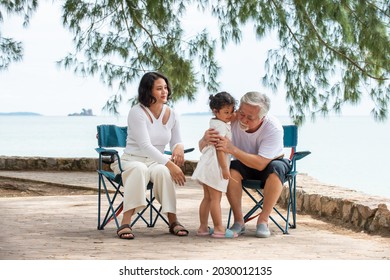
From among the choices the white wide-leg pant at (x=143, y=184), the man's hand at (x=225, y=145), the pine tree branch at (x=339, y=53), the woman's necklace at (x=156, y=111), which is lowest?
the white wide-leg pant at (x=143, y=184)

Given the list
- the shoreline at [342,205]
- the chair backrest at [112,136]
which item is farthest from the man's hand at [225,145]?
the shoreline at [342,205]

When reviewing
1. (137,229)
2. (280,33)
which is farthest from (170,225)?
(280,33)

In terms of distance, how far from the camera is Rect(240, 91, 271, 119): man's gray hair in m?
3.93

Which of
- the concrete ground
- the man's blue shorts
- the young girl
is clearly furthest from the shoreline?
the young girl

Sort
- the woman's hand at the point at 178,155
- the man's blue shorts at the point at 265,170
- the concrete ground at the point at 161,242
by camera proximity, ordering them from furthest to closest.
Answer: the woman's hand at the point at 178,155
the man's blue shorts at the point at 265,170
the concrete ground at the point at 161,242

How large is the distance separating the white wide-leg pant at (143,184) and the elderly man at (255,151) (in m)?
0.27

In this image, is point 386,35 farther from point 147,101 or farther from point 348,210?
point 147,101

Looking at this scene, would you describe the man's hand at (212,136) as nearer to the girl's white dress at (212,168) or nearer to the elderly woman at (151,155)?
the girl's white dress at (212,168)

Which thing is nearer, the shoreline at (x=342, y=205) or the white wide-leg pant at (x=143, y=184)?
the white wide-leg pant at (x=143, y=184)

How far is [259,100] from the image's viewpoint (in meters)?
3.93

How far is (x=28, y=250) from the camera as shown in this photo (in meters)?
3.57

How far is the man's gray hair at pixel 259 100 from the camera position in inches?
155

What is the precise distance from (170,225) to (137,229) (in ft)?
1.10

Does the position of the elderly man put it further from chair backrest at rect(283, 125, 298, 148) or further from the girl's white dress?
chair backrest at rect(283, 125, 298, 148)
